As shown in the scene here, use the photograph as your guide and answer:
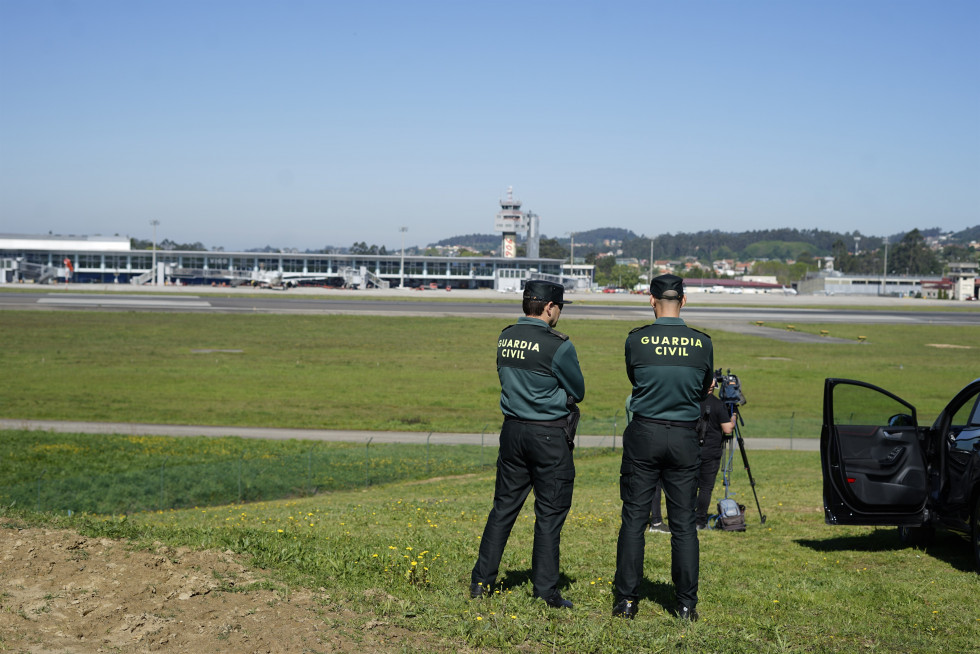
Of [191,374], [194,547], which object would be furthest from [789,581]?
[191,374]

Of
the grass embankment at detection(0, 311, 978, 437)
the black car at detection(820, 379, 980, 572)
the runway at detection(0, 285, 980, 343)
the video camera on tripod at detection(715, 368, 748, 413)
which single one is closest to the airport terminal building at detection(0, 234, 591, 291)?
the runway at detection(0, 285, 980, 343)

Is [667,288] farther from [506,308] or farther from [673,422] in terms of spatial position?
[506,308]

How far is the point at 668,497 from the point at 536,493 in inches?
42.0

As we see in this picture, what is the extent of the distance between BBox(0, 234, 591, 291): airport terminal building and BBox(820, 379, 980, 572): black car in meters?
141

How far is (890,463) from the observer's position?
8594mm

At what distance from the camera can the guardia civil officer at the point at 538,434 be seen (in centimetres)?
653

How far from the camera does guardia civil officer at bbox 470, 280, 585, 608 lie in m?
6.53

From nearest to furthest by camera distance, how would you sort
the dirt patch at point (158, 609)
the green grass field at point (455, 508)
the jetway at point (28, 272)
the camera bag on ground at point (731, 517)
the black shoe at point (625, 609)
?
the dirt patch at point (158, 609) < the green grass field at point (455, 508) < the black shoe at point (625, 609) < the camera bag on ground at point (731, 517) < the jetway at point (28, 272)

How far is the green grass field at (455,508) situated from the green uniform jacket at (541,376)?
1.55m

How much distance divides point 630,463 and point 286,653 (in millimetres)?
2985

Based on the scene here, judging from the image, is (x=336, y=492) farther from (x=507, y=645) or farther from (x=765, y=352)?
(x=765, y=352)

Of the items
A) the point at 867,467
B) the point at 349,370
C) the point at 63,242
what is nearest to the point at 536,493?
the point at 867,467

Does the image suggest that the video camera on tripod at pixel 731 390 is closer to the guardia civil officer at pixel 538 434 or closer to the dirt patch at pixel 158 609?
the guardia civil officer at pixel 538 434

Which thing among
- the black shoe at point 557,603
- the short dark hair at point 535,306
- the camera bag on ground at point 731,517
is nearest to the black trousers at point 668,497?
Answer: the black shoe at point 557,603
